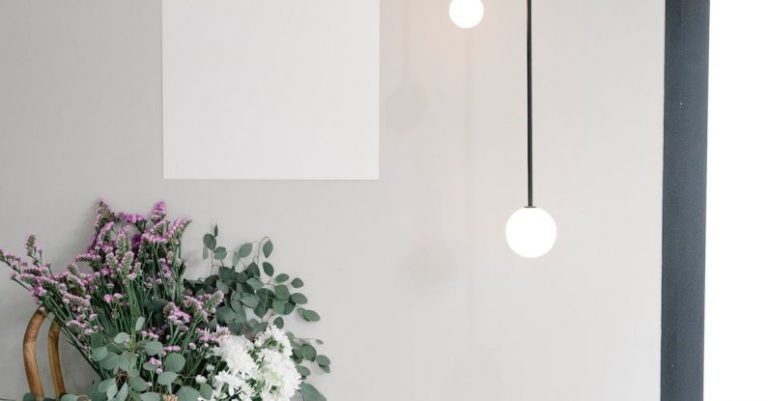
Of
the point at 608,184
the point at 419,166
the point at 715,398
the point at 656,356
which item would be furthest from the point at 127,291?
the point at 715,398

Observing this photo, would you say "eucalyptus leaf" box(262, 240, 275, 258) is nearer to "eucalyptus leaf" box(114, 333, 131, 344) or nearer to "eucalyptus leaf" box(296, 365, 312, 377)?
"eucalyptus leaf" box(296, 365, 312, 377)

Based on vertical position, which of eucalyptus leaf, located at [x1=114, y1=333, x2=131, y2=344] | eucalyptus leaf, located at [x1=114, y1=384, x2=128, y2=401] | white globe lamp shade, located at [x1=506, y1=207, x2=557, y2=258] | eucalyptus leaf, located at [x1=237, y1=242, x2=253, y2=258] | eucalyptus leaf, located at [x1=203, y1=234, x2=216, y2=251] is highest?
white globe lamp shade, located at [x1=506, y1=207, x2=557, y2=258]

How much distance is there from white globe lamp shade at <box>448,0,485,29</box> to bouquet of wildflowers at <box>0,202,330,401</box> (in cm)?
61

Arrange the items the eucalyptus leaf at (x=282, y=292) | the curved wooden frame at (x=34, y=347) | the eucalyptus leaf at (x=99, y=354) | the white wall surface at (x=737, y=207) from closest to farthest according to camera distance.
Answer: the eucalyptus leaf at (x=99, y=354), the curved wooden frame at (x=34, y=347), the eucalyptus leaf at (x=282, y=292), the white wall surface at (x=737, y=207)

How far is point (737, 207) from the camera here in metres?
1.57

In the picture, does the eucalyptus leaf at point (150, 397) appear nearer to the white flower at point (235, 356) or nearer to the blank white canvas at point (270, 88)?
the white flower at point (235, 356)

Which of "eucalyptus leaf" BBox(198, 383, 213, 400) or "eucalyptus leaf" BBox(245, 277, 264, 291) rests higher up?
"eucalyptus leaf" BBox(245, 277, 264, 291)

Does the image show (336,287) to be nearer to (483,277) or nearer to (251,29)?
(483,277)

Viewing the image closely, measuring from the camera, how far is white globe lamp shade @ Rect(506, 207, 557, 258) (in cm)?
126

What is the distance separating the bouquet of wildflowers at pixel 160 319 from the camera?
1.16m

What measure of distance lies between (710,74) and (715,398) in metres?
0.75

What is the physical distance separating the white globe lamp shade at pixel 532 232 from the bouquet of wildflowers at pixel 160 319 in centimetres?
48

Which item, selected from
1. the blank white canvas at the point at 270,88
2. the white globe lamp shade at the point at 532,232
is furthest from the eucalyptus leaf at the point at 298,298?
the white globe lamp shade at the point at 532,232

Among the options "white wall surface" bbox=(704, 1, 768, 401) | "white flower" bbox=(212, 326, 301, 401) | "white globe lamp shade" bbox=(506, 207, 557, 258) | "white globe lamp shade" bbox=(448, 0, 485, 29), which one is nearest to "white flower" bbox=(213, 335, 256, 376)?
"white flower" bbox=(212, 326, 301, 401)
